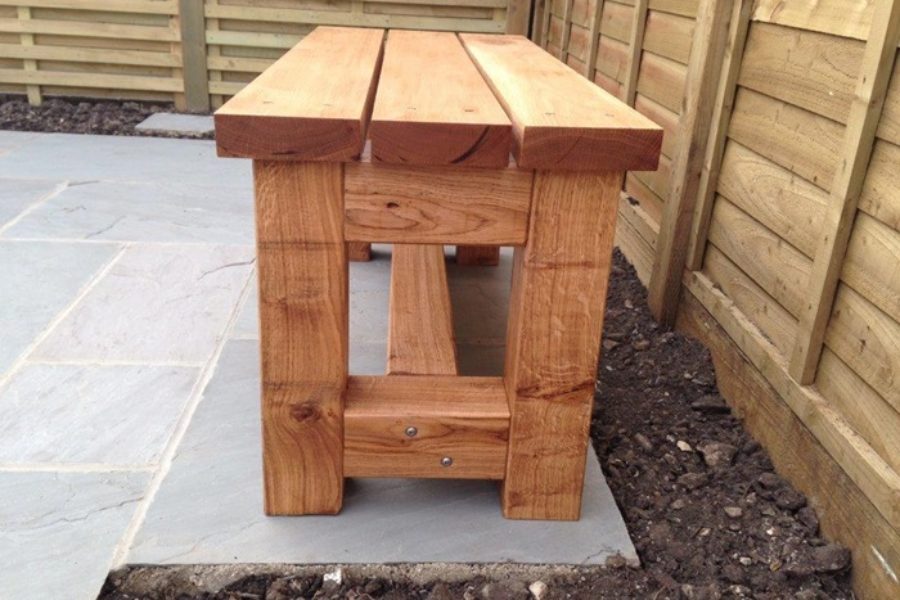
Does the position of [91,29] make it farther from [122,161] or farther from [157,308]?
[157,308]

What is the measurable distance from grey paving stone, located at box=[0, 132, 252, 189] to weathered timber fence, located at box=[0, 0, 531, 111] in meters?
0.85

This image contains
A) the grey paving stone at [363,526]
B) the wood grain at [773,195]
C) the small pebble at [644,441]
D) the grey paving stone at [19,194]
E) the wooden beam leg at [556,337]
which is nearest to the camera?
the wooden beam leg at [556,337]

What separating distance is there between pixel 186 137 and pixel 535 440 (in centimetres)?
466

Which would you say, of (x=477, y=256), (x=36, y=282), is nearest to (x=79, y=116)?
(x=36, y=282)

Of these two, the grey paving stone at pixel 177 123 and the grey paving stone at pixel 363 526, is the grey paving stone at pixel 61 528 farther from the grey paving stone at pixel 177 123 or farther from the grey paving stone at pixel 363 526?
the grey paving stone at pixel 177 123

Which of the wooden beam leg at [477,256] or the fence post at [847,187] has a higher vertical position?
the fence post at [847,187]

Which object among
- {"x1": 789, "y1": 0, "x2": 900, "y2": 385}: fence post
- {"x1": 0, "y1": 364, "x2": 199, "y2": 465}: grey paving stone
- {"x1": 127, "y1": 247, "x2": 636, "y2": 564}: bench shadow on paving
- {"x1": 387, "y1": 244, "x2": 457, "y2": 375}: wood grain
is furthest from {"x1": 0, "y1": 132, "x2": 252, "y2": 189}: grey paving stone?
{"x1": 789, "y1": 0, "x2": 900, "y2": 385}: fence post

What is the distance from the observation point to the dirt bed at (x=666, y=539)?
1.69 metres

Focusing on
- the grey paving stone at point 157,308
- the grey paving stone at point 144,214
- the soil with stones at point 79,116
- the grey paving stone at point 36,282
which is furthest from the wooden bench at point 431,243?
the soil with stones at point 79,116

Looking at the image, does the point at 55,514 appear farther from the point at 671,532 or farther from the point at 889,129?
the point at 889,129

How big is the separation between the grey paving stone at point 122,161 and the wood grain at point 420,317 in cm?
196

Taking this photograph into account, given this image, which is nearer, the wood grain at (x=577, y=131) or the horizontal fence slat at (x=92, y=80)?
the wood grain at (x=577, y=131)

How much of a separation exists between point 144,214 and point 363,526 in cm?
270

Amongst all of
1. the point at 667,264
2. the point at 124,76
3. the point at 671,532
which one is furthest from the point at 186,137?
the point at 671,532
